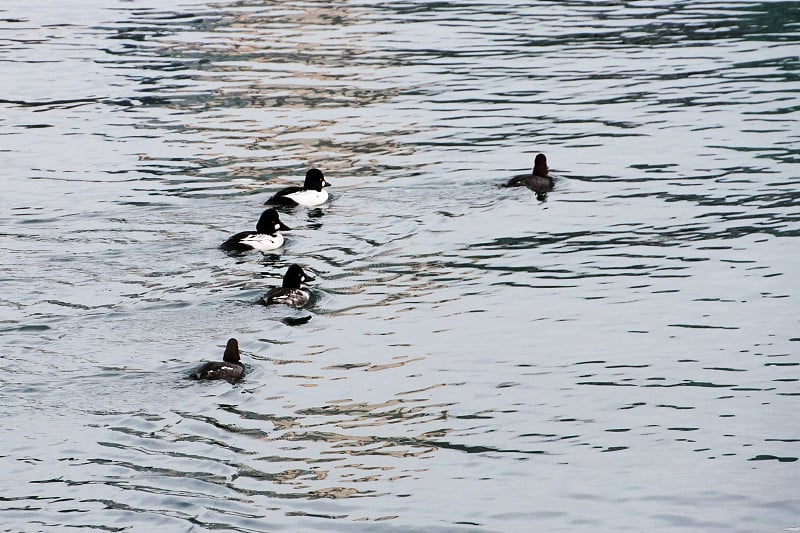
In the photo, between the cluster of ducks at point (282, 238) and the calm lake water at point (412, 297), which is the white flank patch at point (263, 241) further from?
the calm lake water at point (412, 297)

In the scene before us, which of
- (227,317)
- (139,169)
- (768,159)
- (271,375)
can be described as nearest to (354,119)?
(139,169)

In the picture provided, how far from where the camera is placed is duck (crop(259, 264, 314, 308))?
18531 mm

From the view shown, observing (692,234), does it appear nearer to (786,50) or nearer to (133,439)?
(133,439)

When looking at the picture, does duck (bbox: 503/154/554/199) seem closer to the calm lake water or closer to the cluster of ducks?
the cluster of ducks

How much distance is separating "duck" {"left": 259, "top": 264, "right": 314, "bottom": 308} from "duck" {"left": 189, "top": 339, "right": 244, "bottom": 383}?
98.0 inches

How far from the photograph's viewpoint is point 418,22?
45.3 metres

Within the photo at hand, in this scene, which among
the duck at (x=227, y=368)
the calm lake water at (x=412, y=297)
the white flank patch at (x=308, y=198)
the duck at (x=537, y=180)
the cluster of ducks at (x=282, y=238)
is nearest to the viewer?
the calm lake water at (x=412, y=297)

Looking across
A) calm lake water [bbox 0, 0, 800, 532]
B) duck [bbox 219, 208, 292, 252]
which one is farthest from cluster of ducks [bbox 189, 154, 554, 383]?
calm lake water [bbox 0, 0, 800, 532]

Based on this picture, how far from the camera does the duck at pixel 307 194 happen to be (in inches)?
952

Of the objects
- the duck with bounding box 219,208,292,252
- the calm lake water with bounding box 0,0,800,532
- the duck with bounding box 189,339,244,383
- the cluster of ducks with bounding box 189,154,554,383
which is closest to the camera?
the calm lake water with bounding box 0,0,800,532

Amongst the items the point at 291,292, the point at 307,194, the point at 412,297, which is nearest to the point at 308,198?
the point at 307,194

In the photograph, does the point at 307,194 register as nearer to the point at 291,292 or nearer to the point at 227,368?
the point at 291,292

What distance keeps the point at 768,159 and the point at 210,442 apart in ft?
50.7

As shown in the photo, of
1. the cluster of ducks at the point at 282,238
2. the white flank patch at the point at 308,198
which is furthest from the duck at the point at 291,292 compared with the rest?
the white flank patch at the point at 308,198
